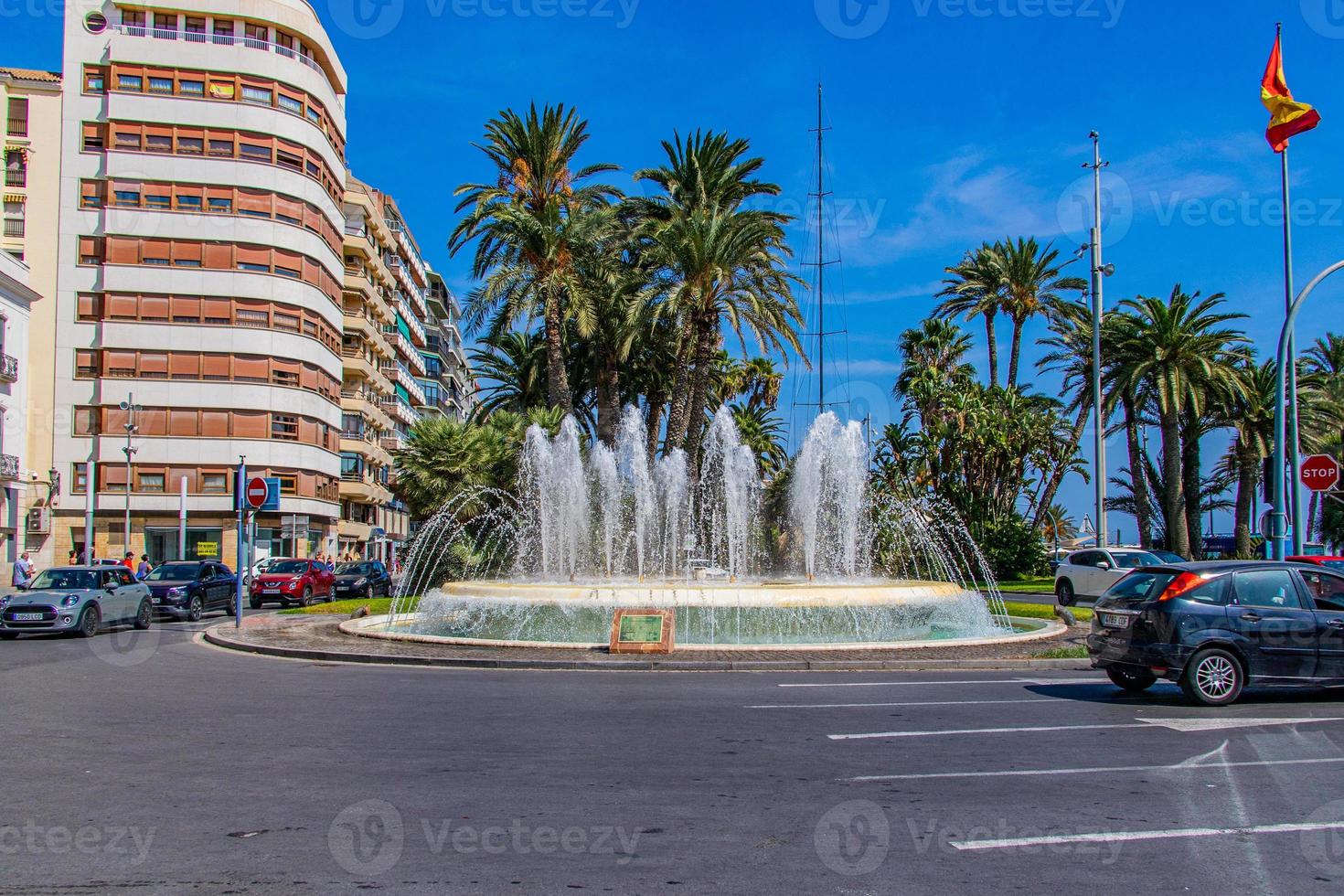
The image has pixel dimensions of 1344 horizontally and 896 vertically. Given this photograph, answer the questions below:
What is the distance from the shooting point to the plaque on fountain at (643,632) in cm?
1598

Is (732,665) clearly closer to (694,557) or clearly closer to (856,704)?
(856,704)

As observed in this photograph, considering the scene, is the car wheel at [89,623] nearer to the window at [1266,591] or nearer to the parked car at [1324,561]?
the window at [1266,591]

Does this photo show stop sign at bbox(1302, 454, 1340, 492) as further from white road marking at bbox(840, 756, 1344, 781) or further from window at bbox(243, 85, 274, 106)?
window at bbox(243, 85, 274, 106)

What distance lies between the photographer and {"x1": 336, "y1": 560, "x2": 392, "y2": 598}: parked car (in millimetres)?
38344

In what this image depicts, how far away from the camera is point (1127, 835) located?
20.8 feet

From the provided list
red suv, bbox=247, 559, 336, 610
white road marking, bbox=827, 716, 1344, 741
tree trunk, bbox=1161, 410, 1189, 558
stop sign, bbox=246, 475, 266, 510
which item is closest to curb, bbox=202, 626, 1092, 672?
white road marking, bbox=827, 716, 1344, 741

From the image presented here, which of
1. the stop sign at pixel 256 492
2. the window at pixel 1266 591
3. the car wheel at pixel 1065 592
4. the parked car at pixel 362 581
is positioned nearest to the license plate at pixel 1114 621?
the window at pixel 1266 591

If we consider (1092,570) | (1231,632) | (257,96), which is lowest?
(1092,570)

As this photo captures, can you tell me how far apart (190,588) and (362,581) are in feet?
38.9

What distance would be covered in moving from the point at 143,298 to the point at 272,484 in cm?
1516

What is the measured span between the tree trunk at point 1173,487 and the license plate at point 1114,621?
36.4 meters

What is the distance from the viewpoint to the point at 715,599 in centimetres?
1952

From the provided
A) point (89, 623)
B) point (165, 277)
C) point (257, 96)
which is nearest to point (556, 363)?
point (89, 623)

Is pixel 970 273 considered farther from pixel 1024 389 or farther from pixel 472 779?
pixel 472 779
